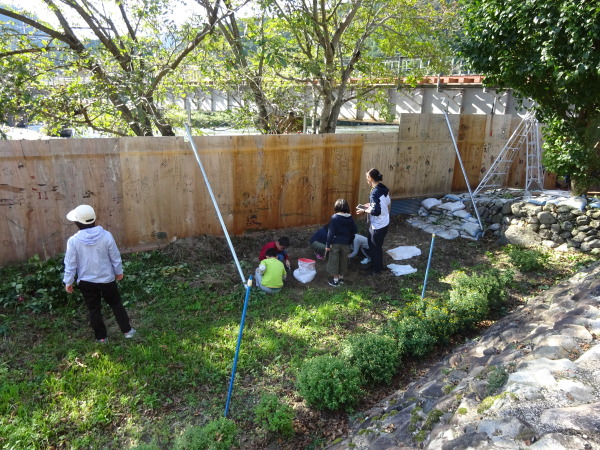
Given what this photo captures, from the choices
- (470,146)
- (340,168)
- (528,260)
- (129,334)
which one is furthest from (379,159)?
(129,334)

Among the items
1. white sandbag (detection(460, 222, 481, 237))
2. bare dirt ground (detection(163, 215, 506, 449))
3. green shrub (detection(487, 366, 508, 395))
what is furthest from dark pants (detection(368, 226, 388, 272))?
green shrub (detection(487, 366, 508, 395))

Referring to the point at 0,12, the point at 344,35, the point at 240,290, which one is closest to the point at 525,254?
the point at 240,290

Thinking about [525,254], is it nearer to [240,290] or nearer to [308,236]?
[308,236]

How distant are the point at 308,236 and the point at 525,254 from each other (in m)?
3.86

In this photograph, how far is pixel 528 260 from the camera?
24.6 ft

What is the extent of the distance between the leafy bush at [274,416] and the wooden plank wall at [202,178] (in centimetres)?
446

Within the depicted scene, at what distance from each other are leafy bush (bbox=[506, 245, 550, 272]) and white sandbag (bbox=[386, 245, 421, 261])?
1.62 metres

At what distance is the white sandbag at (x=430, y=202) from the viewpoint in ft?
34.2

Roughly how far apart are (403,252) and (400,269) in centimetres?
78

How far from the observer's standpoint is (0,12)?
8070 millimetres

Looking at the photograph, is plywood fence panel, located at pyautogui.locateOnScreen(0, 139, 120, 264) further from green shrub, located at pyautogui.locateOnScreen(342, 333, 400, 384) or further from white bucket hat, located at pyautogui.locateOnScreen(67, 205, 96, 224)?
green shrub, located at pyautogui.locateOnScreen(342, 333, 400, 384)

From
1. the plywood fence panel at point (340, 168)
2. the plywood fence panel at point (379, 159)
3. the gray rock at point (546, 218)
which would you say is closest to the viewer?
the gray rock at point (546, 218)

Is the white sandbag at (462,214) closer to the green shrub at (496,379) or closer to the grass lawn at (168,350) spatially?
the grass lawn at (168,350)

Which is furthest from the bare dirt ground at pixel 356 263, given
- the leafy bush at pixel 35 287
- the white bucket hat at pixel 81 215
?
the white bucket hat at pixel 81 215
